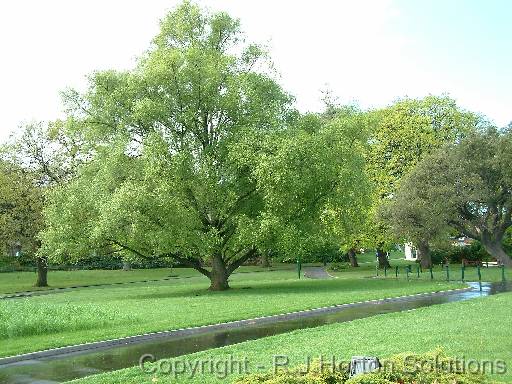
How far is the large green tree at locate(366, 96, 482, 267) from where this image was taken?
51.5 meters

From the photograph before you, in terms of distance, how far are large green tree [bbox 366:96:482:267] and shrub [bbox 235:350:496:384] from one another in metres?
45.0

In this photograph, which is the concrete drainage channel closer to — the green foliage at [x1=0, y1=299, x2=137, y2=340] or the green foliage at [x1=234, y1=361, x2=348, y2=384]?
the green foliage at [x1=0, y1=299, x2=137, y2=340]

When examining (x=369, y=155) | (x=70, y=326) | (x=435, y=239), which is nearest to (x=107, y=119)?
(x=70, y=326)

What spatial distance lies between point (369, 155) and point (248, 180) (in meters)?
25.4

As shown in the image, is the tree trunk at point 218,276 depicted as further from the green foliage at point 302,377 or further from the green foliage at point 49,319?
the green foliage at point 302,377

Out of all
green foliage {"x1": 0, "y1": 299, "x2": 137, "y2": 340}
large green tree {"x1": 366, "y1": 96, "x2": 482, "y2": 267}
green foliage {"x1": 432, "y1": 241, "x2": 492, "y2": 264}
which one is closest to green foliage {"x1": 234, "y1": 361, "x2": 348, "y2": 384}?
green foliage {"x1": 0, "y1": 299, "x2": 137, "y2": 340}

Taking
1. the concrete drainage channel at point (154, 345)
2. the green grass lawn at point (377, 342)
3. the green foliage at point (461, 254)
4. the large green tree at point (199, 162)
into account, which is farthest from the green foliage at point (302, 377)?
the green foliage at point (461, 254)

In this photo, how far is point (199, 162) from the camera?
30359mm

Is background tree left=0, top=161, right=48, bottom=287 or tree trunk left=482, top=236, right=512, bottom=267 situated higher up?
background tree left=0, top=161, right=48, bottom=287

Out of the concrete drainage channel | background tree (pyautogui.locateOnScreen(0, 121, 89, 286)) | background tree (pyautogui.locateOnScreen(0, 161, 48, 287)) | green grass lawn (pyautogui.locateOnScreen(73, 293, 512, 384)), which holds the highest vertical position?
background tree (pyautogui.locateOnScreen(0, 121, 89, 286))

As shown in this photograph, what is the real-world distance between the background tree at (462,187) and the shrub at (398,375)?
3531 centimetres

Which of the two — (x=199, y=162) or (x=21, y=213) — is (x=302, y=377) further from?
(x=21, y=213)

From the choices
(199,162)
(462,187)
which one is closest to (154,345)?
(199,162)

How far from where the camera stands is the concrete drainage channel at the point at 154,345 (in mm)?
11336
